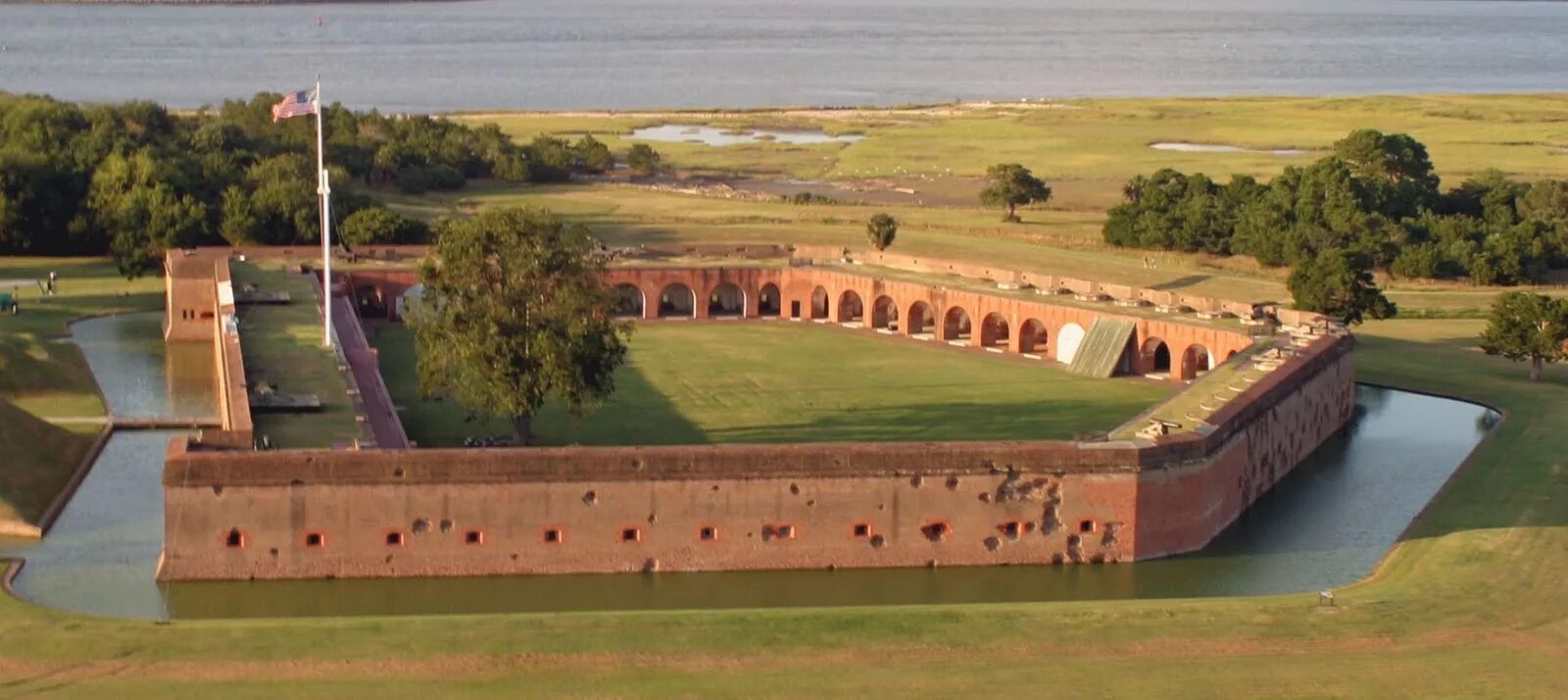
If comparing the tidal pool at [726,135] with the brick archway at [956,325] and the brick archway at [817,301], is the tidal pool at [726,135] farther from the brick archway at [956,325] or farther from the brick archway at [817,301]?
the brick archway at [956,325]

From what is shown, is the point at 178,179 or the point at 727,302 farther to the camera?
the point at 178,179

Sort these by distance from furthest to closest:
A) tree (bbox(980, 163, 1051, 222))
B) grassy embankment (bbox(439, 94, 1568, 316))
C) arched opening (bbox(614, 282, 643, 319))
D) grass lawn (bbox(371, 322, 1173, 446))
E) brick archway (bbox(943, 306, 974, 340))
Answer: tree (bbox(980, 163, 1051, 222)) < grassy embankment (bbox(439, 94, 1568, 316)) < arched opening (bbox(614, 282, 643, 319)) < brick archway (bbox(943, 306, 974, 340)) < grass lawn (bbox(371, 322, 1173, 446))

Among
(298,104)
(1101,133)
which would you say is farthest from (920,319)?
(1101,133)

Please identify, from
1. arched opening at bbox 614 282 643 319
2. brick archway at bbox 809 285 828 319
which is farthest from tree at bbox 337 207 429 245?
brick archway at bbox 809 285 828 319

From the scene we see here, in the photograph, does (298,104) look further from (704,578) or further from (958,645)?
(958,645)

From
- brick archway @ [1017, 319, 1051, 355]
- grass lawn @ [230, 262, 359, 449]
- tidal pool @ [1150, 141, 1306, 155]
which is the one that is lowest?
brick archway @ [1017, 319, 1051, 355]

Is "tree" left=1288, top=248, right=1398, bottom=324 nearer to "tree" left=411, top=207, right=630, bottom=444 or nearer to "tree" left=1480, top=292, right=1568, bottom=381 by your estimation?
"tree" left=1480, top=292, right=1568, bottom=381
